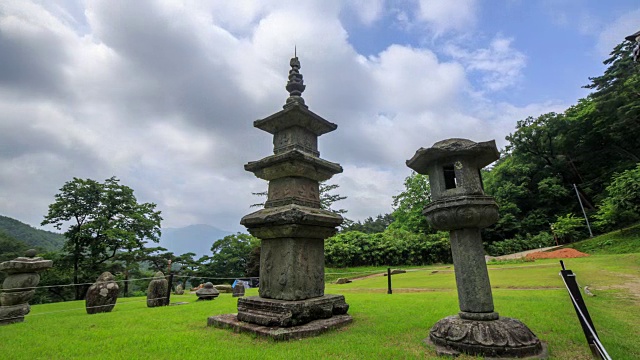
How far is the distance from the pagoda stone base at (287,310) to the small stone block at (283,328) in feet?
0.28

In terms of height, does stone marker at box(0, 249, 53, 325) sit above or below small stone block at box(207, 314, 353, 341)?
above

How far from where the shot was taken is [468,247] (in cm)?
387

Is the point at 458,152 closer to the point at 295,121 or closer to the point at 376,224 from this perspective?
the point at 295,121

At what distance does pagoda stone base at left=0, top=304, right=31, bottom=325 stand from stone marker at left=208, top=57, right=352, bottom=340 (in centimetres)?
539

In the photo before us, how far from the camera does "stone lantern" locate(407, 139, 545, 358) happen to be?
3.27 m

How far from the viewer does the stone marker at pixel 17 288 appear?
6754 millimetres

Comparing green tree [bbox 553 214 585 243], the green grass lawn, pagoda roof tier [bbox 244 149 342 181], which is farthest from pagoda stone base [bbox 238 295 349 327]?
green tree [bbox 553 214 585 243]

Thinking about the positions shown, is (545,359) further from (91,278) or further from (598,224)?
(598,224)

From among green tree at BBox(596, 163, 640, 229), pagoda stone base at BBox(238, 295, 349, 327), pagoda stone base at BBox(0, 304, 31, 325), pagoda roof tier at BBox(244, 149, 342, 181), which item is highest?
green tree at BBox(596, 163, 640, 229)

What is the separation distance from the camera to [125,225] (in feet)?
71.3

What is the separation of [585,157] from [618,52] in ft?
33.0

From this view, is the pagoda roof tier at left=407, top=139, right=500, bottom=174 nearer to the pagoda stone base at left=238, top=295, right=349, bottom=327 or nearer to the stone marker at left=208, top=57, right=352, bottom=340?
the stone marker at left=208, top=57, right=352, bottom=340

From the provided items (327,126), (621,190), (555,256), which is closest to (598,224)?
(621,190)

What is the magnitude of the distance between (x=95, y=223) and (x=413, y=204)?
28912 mm
